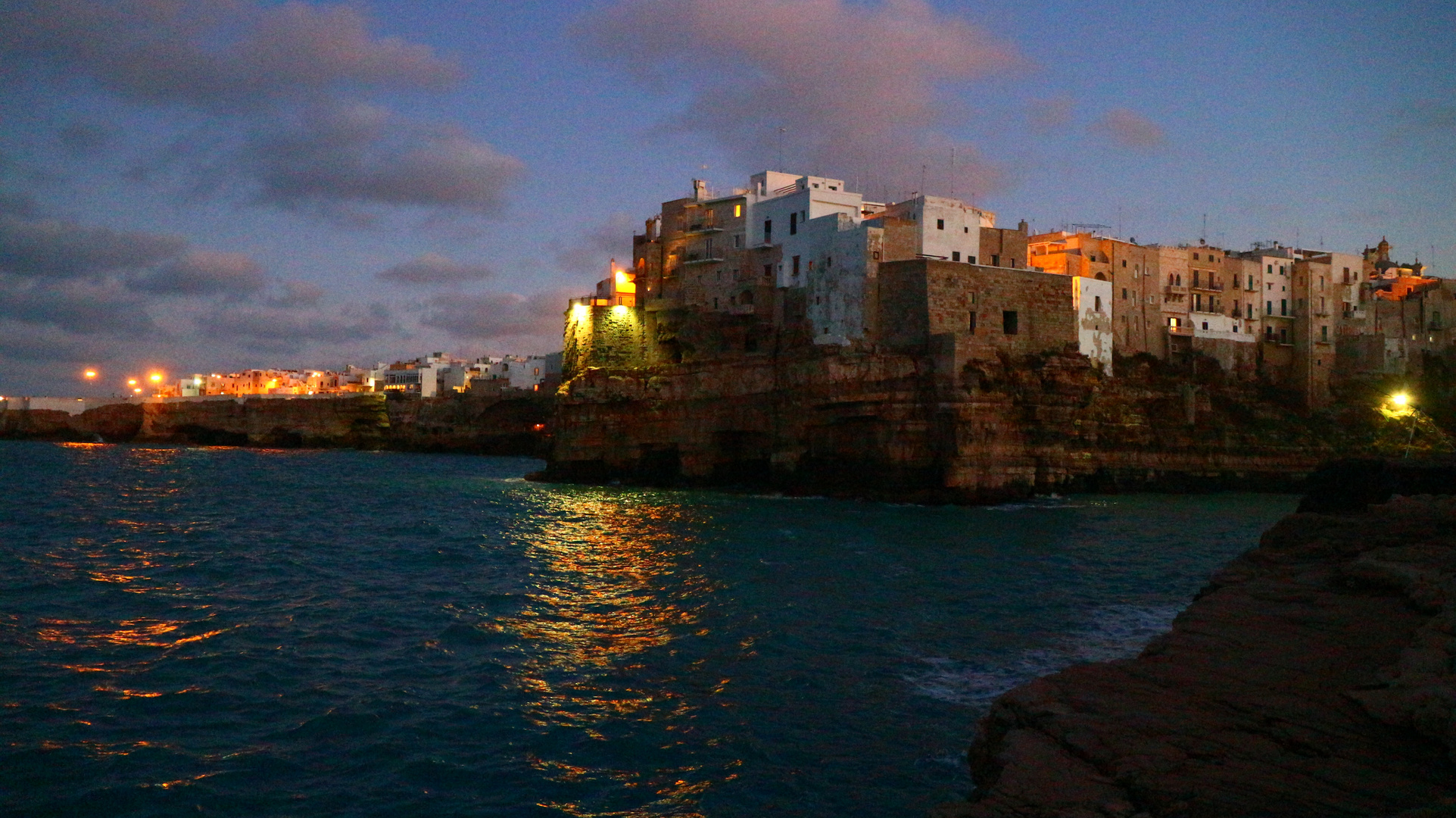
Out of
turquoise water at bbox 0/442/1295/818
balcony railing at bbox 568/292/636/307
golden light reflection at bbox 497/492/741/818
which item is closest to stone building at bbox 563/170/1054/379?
balcony railing at bbox 568/292/636/307

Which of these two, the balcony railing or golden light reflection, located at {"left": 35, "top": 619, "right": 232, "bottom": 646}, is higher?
the balcony railing

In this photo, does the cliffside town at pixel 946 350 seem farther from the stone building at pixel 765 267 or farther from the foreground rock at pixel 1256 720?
the foreground rock at pixel 1256 720

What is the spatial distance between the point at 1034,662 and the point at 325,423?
104814 mm

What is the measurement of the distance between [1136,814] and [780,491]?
152 ft

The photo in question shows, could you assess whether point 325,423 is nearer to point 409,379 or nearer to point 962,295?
point 409,379

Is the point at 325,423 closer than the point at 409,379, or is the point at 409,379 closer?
the point at 325,423

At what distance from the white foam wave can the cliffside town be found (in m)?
28.1

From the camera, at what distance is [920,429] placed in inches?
1932

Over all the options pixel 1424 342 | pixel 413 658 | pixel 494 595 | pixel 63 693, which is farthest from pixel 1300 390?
pixel 63 693

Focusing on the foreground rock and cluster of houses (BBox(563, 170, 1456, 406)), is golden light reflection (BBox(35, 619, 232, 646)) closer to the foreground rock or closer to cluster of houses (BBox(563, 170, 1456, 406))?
the foreground rock

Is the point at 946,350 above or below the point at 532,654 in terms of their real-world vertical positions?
above

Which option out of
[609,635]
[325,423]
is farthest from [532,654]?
[325,423]

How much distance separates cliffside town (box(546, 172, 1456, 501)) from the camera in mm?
50000

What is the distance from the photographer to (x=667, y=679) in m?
15.8
